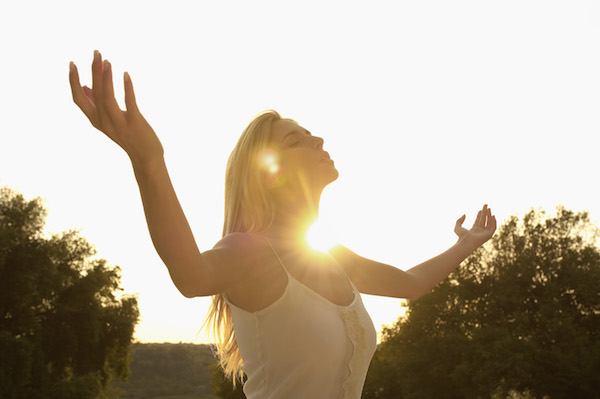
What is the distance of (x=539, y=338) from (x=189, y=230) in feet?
141

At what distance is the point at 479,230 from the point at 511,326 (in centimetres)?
4110

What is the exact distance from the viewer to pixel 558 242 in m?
44.5

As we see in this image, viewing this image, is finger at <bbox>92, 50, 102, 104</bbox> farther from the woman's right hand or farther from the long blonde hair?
the long blonde hair

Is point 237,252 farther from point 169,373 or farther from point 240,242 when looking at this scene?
point 169,373

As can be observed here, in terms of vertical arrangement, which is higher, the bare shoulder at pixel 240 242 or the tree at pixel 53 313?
the tree at pixel 53 313

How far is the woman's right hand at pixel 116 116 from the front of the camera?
1.64 m

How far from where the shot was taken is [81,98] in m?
1.72

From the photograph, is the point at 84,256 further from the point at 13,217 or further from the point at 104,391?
the point at 104,391

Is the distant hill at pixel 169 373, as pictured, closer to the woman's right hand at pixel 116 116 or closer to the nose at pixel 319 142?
the nose at pixel 319 142

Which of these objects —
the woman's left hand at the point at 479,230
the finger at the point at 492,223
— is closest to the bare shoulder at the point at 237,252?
the woman's left hand at the point at 479,230

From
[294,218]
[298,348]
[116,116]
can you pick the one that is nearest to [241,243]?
[298,348]

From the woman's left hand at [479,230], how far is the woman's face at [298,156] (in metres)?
1.29

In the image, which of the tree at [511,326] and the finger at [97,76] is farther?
the tree at [511,326]

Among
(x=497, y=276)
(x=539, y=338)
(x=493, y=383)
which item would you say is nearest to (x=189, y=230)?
(x=493, y=383)
